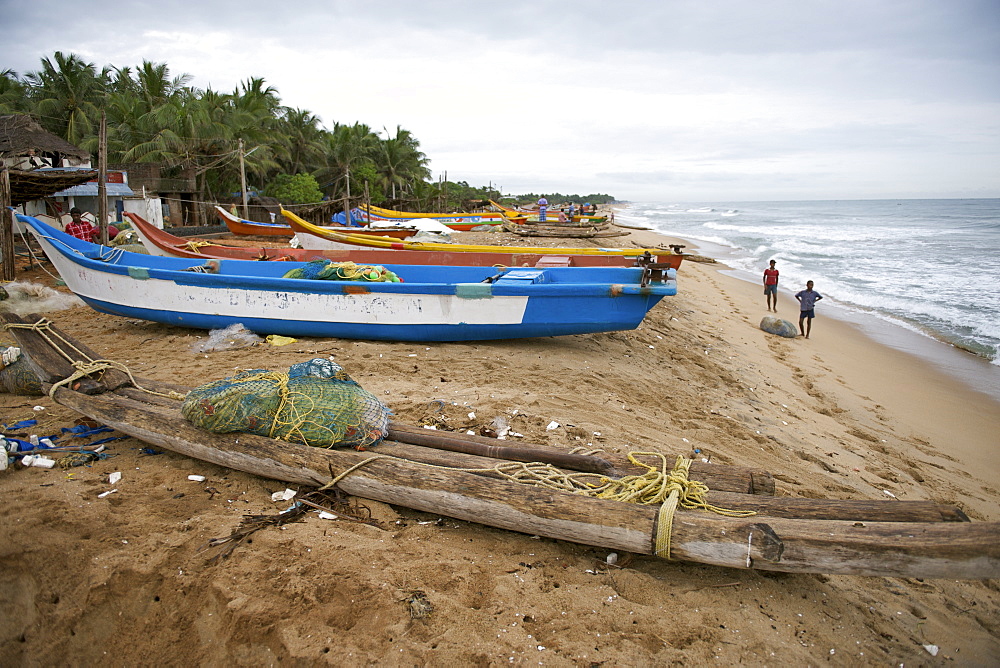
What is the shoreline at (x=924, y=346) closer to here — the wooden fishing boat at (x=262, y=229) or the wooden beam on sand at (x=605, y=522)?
the wooden beam on sand at (x=605, y=522)

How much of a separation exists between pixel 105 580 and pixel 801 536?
3.28 metres

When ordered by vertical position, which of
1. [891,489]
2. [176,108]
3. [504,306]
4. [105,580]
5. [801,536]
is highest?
[176,108]

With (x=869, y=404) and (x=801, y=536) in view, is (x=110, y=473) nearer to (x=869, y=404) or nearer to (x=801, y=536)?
(x=801, y=536)

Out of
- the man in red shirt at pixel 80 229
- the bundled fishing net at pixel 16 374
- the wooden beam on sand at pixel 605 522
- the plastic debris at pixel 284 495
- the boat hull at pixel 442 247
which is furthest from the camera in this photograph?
the man in red shirt at pixel 80 229

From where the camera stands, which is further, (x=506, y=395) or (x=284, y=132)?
(x=284, y=132)

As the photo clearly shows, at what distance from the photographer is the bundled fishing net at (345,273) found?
7066 millimetres

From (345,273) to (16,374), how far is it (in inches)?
132

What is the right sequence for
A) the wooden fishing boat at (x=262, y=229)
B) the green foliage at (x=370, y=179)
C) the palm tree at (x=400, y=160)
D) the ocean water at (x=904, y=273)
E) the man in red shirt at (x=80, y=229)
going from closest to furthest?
the ocean water at (x=904, y=273) → the man in red shirt at (x=80, y=229) → the wooden fishing boat at (x=262, y=229) → the green foliage at (x=370, y=179) → the palm tree at (x=400, y=160)

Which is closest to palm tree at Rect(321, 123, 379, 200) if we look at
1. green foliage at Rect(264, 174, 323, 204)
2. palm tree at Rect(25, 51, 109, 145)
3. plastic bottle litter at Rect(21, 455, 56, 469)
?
green foliage at Rect(264, 174, 323, 204)

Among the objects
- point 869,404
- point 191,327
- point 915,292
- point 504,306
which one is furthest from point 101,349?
point 915,292

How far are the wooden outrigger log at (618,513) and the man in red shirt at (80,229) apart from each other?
10.6m

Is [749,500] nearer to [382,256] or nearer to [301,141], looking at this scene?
[382,256]

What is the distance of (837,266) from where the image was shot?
67.6 ft

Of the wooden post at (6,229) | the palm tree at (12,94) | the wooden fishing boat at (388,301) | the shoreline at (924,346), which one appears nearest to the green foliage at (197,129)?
the palm tree at (12,94)
